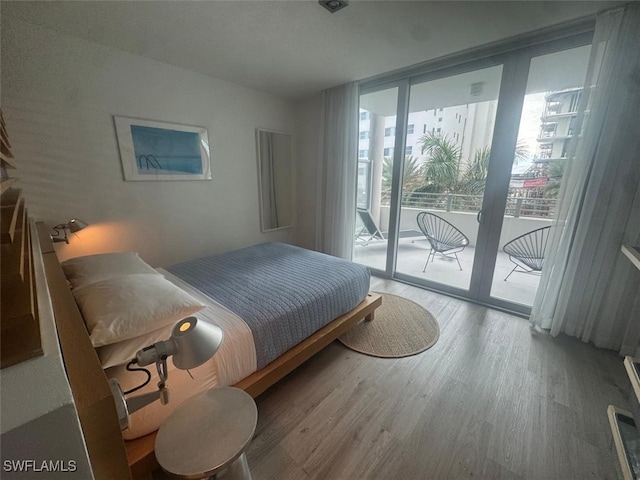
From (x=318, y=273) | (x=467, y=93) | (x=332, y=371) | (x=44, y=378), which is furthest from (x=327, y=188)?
(x=44, y=378)

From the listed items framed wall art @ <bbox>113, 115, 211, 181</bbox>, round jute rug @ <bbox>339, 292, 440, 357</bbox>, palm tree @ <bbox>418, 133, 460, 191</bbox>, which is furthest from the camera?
palm tree @ <bbox>418, 133, 460, 191</bbox>

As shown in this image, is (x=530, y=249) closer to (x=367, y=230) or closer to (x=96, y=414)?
(x=367, y=230)

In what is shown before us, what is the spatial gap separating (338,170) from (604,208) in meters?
2.47

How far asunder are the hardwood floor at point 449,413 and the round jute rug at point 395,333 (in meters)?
0.09

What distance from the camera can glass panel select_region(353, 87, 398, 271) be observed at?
3.20 m

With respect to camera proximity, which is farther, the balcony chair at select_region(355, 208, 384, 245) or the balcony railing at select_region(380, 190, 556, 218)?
the balcony chair at select_region(355, 208, 384, 245)

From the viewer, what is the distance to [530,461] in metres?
1.27

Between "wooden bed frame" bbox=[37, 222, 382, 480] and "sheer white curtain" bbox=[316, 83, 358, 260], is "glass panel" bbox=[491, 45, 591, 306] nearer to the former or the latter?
"sheer white curtain" bbox=[316, 83, 358, 260]

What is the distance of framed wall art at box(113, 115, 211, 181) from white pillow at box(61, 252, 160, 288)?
0.99 metres

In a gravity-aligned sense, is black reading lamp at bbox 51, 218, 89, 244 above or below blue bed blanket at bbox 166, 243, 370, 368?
above

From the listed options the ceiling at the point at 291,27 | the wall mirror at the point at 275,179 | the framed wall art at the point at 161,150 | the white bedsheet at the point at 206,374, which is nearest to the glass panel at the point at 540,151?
the ceiling at the point at 291,27

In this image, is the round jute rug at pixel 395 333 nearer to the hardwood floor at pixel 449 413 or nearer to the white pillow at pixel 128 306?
the hardwood floor at pixel 449 413

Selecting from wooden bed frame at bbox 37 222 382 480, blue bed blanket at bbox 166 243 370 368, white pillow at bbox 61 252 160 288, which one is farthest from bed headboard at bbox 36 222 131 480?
white pillow at bbox 61 252 160 288

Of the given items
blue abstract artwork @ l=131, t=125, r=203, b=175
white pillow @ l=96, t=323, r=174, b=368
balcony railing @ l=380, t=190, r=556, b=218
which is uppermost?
blue abstract artwork @ l=131, t=125, r=203, b=175
